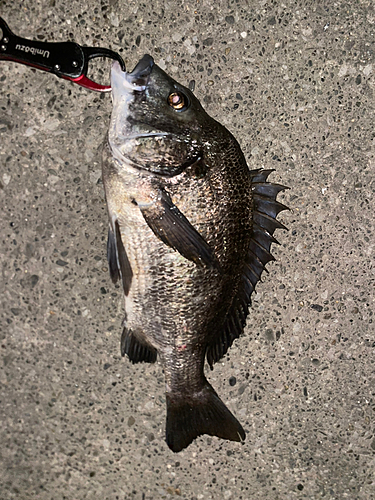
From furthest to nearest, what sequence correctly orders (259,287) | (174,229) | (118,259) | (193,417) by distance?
(259,287), (193,417), (118,259), (174,229)

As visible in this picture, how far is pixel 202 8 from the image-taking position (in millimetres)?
1599

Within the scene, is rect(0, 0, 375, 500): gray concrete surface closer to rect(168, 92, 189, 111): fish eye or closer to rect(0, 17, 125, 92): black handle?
rect(0, 17, 125, 92): black handle

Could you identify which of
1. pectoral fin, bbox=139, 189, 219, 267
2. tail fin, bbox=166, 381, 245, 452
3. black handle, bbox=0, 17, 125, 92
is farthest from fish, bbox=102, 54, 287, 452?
black handle, bbox=0, 17, 125, 92

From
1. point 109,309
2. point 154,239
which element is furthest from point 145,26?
point 109,309

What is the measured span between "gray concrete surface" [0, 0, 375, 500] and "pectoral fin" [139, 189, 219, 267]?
1.57 feet

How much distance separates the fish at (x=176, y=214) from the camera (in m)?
1.25

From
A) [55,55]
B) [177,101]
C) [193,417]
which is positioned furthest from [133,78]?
[193,417]

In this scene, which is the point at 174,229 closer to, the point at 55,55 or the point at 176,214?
the point at 176,214

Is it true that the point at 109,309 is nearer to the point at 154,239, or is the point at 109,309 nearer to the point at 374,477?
the point at 154,239

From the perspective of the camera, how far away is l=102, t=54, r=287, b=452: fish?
1.25m

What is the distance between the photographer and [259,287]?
171cm

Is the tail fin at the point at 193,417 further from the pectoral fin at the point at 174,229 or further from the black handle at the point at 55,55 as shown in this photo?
the black handle at the point at 55,55

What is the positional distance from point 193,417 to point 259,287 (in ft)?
1.93

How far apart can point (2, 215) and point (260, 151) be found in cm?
109
